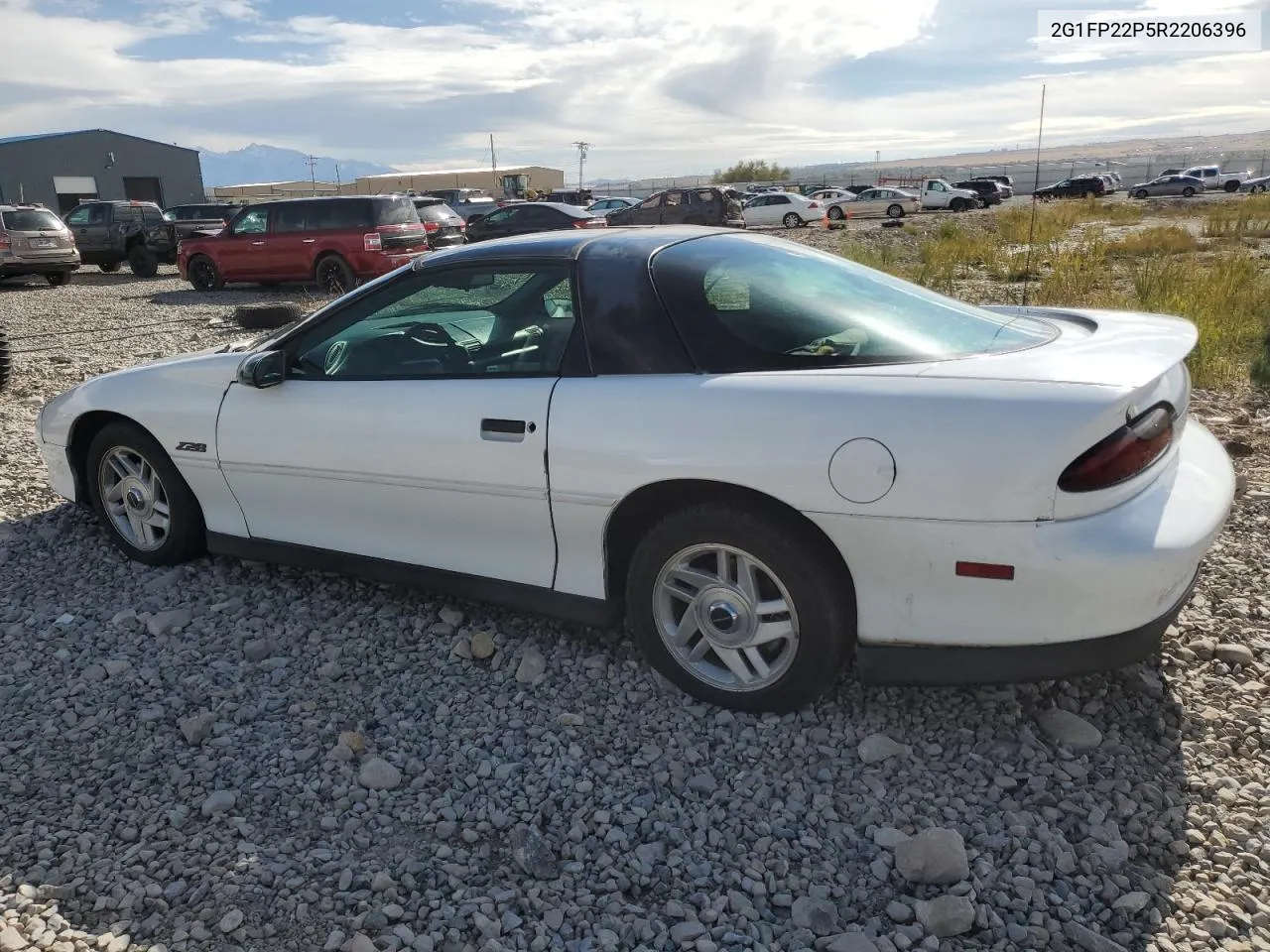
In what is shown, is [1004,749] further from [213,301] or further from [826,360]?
[213,301]

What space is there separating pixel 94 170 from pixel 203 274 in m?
36.8

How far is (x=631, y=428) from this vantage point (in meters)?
2.94

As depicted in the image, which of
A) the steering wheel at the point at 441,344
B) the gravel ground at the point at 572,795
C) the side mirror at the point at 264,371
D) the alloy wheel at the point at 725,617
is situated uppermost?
the steering wheel at the point at 441,344

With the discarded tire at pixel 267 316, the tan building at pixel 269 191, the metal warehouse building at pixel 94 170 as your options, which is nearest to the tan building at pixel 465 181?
the tan building at pixel 269 191

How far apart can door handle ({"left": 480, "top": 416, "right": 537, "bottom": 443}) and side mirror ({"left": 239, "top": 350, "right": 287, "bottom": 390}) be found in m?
1.01

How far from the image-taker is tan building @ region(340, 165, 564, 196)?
64.8m

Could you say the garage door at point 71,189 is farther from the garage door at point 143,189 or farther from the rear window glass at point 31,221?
the rear window glass at point 31,221

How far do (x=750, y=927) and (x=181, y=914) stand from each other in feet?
4.44

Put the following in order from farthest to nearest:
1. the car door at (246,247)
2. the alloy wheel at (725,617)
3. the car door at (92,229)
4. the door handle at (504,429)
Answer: the car door at (92,229)
the car door at (246,247)
the door handle at (504,429)
the alloy wheel at (725,617)

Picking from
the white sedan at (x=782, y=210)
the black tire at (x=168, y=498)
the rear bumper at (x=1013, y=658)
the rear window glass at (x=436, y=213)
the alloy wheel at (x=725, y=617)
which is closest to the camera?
the rear bumper at (x=1013, y=658)

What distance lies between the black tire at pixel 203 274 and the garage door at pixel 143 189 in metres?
36.4

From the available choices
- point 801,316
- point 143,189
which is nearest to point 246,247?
point 801,316

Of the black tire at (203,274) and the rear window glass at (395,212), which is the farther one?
the black tire at (203,274)

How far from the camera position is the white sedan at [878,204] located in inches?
1681
